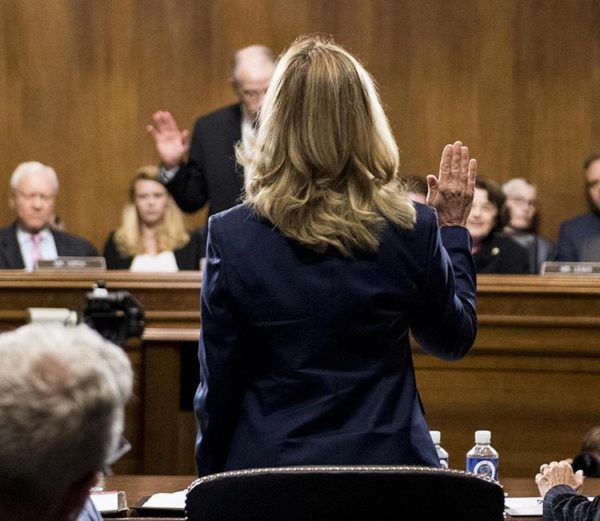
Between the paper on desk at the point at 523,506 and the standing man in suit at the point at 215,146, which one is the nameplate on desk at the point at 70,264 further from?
the paper on desk at the point at 523,506

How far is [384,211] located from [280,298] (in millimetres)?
249

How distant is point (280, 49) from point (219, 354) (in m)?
→ 6.94

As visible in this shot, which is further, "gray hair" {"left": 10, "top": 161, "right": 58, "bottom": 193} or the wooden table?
"gray hair" {"left": 10, "top": 161, "right": 58, "bottom": 193}

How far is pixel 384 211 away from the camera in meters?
2.47

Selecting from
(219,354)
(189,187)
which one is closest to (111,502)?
(219,354)

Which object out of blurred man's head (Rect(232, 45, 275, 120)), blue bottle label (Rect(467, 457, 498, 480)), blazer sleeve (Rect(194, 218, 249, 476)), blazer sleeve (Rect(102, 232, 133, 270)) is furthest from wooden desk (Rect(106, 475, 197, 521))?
blazer sleeve (Rect(102, 232, 133, 270))

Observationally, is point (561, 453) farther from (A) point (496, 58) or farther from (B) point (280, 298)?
(A) point (496, 58)

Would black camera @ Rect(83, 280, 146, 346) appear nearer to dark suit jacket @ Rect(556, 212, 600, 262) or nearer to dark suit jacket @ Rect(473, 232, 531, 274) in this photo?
dark suit jacket @ Rect(473, 232, 531, 274)

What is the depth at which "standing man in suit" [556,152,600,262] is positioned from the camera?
25.0ft

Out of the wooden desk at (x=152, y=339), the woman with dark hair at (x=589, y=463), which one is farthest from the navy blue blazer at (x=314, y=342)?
the wooden desk at (x=152, y=339)

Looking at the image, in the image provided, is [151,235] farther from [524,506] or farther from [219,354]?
[219,354]

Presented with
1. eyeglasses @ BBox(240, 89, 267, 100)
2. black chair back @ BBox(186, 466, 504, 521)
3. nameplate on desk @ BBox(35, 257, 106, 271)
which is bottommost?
black chair back @ BBox(186, 466, 504, 521)

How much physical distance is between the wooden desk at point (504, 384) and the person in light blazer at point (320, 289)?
2.50 metres

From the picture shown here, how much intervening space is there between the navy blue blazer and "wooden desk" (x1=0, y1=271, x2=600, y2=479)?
8.21ft
